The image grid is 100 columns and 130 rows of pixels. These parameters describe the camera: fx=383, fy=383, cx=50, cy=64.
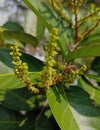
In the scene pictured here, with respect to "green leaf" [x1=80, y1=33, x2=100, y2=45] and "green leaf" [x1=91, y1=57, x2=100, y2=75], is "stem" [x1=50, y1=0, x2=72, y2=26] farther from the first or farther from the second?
"green leaf" [x1=91, y1=57, x2=100, y2=75]

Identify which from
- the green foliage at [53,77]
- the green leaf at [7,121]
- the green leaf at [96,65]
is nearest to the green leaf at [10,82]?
the green foliage at [53,77]

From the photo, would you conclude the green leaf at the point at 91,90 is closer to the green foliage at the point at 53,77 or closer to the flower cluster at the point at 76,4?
the green foliage at the point at 53,77

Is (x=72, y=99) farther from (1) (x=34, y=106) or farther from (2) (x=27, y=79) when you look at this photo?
(1) (x=34, y=106)

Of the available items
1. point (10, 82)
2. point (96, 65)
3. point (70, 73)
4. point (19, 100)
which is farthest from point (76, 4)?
point (19, 100)

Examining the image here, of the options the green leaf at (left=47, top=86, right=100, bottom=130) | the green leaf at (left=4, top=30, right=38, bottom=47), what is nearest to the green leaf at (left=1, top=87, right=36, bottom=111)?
the green leaf at (left=4, top=30, right=38, bottom=47)

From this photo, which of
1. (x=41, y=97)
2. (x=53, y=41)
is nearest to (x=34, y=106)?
(x=41, y=97)

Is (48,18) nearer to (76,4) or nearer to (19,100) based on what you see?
(76,4)
